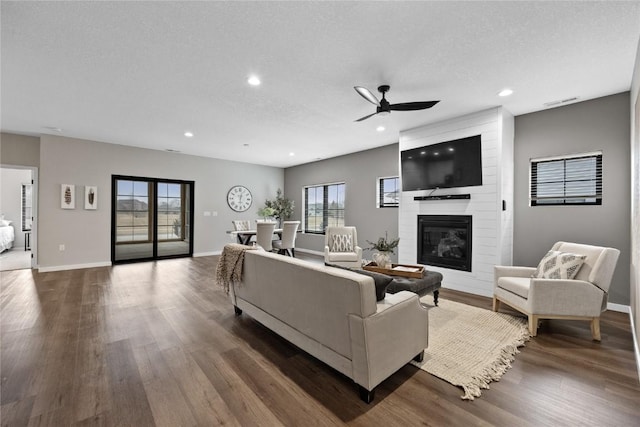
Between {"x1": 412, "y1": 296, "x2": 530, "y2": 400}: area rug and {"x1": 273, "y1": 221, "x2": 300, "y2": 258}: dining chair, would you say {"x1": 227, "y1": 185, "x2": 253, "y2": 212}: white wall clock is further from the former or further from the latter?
{"x1": 412, "y1": 296, "x2": 530, "y2": 400}: area rug

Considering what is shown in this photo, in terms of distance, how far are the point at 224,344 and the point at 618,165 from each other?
5.13m

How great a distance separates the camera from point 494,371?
82.5 inches

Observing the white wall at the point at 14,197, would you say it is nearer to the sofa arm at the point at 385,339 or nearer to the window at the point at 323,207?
the window at the point at 323,207

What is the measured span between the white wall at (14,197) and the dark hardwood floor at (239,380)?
7.37m

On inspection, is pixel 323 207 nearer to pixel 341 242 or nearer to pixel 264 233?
pixel 264 233

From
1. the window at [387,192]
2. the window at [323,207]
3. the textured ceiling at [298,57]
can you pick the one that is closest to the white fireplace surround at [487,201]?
the textured ceiling at [298,57]

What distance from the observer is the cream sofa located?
5.66 feet

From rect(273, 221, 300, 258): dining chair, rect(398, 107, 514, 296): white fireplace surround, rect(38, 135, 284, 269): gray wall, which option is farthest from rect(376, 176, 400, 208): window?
rect(38, 135, 284, 269): gray wall

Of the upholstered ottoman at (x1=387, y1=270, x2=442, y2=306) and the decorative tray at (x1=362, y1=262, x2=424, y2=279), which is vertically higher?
the decorative tray at (x1=362, y1=262, x2=424, y2=279)

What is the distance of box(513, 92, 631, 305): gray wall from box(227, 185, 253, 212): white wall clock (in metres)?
6.73

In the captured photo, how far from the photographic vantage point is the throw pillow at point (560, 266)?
9.17ft

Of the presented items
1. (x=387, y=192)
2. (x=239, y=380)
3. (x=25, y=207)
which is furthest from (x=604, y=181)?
(x=25, y=207)

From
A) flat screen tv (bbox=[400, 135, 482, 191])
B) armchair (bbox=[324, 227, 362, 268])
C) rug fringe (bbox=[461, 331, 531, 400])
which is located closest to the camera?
rug fringe (bbox=[461, 331, 531, 400])

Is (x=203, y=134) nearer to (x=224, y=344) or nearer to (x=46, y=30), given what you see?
(x=46, y=30)
